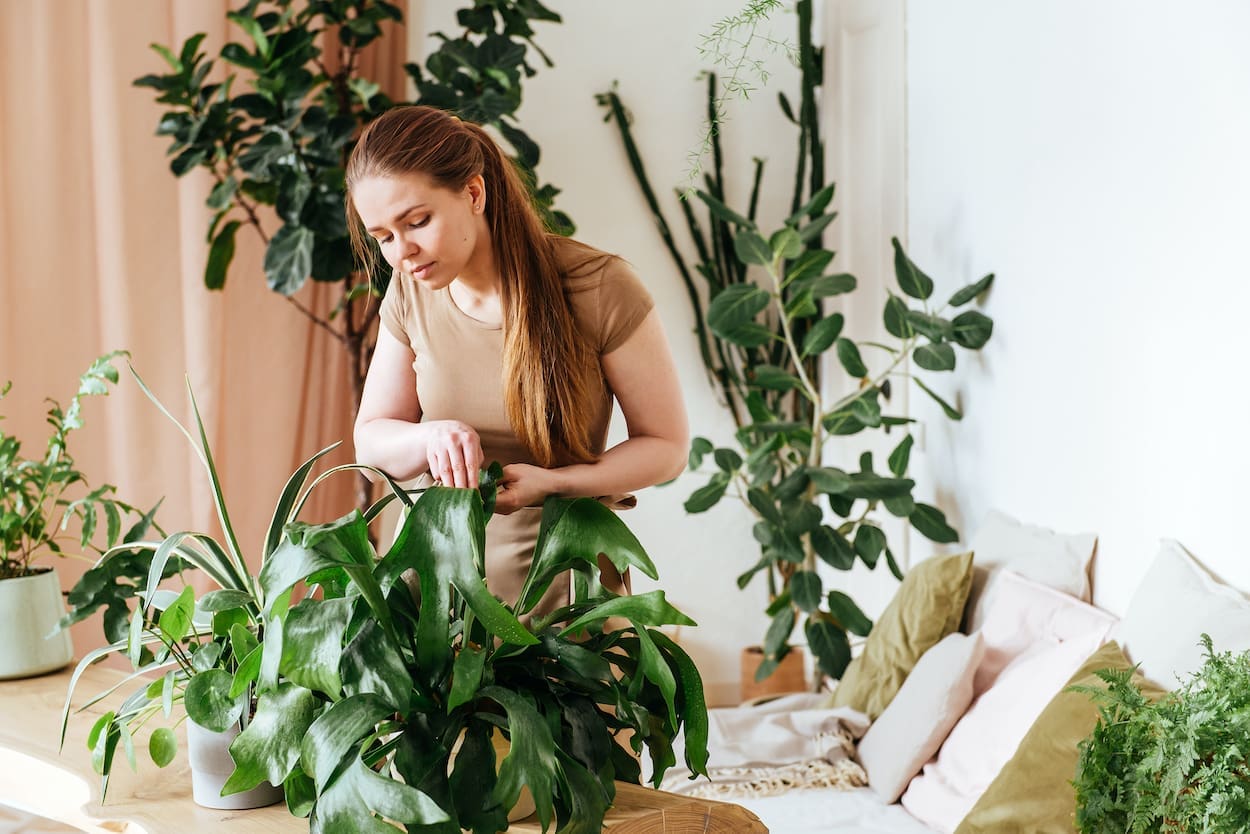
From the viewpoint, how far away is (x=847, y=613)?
318 centimetres

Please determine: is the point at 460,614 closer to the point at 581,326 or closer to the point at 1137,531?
the point at 581,326

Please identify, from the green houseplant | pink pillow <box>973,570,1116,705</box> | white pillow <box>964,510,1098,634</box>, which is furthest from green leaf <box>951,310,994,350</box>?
the green houseplant

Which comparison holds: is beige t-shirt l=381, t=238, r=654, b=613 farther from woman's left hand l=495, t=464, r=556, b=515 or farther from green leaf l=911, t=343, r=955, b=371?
green leaf l=911, t=343, r=955, b=371

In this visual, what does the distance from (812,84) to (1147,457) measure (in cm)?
193

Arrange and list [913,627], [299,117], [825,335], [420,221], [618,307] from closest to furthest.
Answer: [420,221] < [618,307] < [913,627] < [299,117] < [825,335]

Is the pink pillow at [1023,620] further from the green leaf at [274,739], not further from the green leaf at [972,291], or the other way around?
the green leaf at [274,739]

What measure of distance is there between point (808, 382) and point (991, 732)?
140cm

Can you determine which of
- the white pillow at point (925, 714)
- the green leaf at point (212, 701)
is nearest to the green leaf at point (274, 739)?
the green leaf at point (212, 701)

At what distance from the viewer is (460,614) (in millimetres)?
1031

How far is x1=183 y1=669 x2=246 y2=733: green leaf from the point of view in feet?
3.35

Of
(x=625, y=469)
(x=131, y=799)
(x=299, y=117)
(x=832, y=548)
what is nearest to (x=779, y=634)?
(x=832, y=548)

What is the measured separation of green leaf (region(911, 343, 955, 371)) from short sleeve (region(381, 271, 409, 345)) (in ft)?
6.06

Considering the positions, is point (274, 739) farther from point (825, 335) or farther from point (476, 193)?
point (825, 335)

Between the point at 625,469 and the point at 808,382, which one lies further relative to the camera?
the point at 808,382
